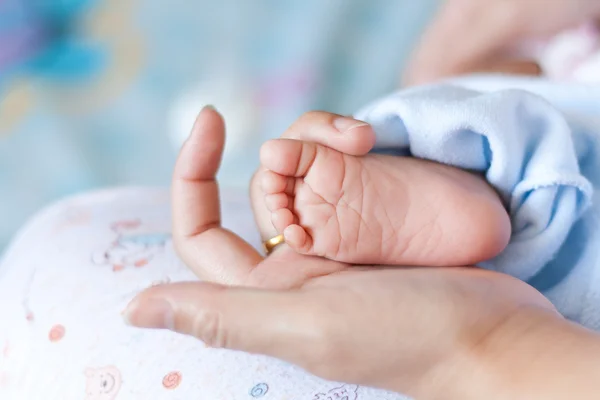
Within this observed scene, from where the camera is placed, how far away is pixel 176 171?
0.61 m

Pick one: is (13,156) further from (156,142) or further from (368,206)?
(368,206)

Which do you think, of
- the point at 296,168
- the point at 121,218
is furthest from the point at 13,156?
the point at 296,168

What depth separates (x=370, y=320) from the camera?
0.46m

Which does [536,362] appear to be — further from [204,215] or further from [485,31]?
[485,31]

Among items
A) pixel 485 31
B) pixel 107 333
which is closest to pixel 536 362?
pixel 107 333

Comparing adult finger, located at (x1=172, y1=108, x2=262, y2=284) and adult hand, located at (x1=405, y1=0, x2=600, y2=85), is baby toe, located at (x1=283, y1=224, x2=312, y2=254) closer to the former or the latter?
adult finger, located at (x1=172, y1=108, x2=262, y2=284)

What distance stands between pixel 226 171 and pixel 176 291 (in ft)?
2.75

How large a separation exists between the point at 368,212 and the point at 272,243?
0.34 feet

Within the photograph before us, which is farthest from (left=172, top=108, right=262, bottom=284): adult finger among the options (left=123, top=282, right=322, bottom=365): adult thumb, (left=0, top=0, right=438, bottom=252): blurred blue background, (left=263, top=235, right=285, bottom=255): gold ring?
(left=0, top=0, right=438, bottom=252): blurred blue background

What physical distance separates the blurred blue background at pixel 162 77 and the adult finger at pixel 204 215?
2.12 ft

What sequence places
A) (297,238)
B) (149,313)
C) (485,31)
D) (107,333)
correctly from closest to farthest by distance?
(149,313), (297,238), (107,333), (485,31)

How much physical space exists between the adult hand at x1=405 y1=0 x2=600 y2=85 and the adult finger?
0.66 meters

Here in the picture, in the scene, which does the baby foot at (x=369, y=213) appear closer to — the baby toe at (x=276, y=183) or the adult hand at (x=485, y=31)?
the baby toe at (x=276, y=183)

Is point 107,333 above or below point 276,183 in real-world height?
below
